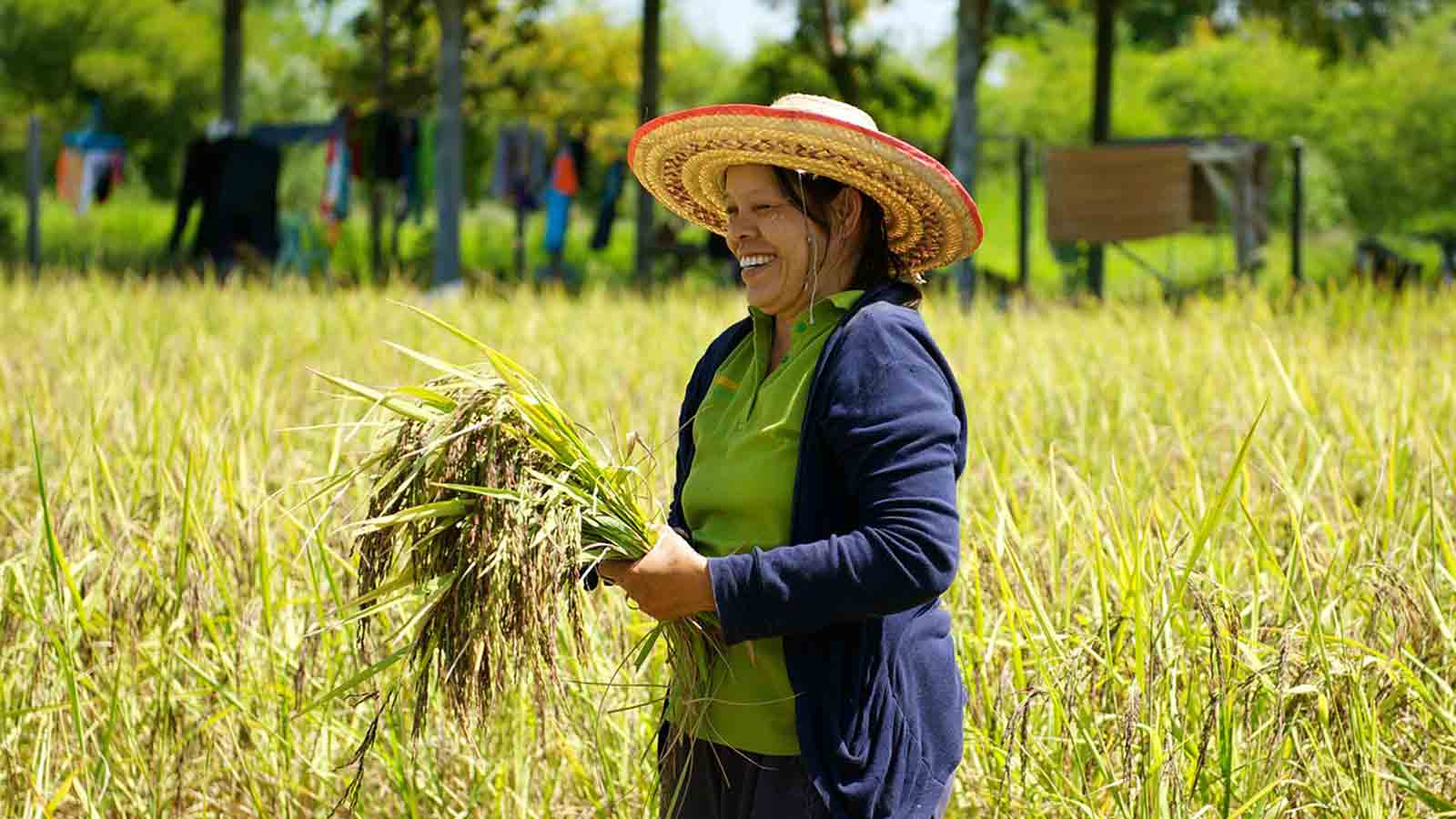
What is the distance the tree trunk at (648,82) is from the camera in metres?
12.5

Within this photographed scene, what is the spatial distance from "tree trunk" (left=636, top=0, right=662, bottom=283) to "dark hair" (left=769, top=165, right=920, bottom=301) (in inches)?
411

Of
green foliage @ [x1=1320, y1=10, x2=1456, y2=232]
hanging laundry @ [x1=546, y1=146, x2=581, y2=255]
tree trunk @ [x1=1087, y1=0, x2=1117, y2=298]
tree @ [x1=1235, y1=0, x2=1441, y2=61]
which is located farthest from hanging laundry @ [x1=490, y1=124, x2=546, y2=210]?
green foliage @ [x1=1320, y1=10, x2=1456, y2=232]

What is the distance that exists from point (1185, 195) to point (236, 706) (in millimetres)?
9765

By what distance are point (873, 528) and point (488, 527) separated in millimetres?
395

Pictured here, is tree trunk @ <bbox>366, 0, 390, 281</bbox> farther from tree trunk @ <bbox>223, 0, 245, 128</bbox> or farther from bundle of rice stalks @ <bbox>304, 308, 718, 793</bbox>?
bundle of rice stalks @ <bbox>304, 308, 718, 793</bbox>

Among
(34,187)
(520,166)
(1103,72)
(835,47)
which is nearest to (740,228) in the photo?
(34,187)

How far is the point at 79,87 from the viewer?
2567cm

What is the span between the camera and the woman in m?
1.71

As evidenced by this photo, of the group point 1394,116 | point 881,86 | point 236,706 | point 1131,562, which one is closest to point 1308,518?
point 1131,562

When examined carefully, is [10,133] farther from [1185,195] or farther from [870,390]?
[870,390]

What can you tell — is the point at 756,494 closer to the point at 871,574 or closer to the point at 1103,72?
the point at 871,574

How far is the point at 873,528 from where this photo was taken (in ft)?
5.57

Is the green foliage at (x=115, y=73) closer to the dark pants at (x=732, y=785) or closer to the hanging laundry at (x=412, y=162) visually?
the hanging laundry at (x=412, y=162)

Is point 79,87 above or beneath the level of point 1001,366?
above
